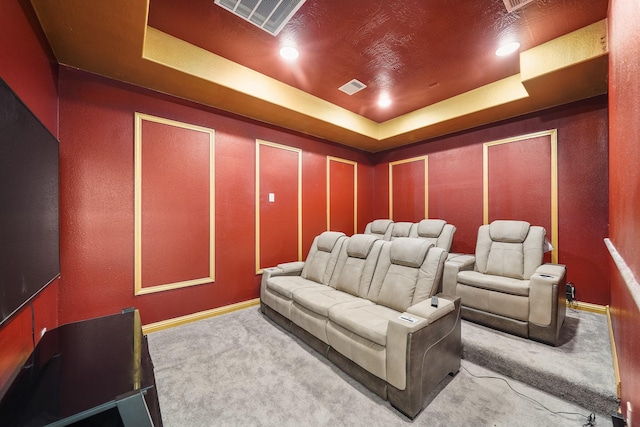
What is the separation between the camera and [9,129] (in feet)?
3.34

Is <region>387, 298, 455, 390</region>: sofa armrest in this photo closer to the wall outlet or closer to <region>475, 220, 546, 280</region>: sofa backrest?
<region>475, 220, 546, 280</region>: sofa backrest

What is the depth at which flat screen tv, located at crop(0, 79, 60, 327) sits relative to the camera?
3.20ft

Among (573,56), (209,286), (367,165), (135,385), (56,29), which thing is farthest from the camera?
(367,165)

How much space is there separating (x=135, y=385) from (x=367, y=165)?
15.6 feet

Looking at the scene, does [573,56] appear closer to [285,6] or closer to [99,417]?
[285,6]

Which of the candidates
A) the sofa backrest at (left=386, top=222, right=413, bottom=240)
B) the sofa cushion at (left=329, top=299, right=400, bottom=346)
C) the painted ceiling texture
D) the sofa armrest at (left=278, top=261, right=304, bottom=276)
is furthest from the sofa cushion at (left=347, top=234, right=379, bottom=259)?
the painted ceiling texture

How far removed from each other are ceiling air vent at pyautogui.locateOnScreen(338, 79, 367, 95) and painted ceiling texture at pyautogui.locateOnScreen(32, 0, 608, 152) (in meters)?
0.08

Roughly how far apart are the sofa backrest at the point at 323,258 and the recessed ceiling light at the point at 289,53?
6.53ft

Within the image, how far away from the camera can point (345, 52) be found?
248 cm

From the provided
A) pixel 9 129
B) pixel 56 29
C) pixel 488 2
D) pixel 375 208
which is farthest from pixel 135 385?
pixel 375 208

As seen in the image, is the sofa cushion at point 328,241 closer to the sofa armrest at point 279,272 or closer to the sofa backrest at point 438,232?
the sofa armrest at point 279,272

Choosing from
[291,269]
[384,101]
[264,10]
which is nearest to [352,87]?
[384,101]

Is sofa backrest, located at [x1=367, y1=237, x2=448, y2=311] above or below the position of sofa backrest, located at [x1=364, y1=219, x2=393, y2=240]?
below

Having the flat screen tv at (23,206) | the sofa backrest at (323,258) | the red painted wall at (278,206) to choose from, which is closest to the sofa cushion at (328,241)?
the sofa backrest at (323,258)
